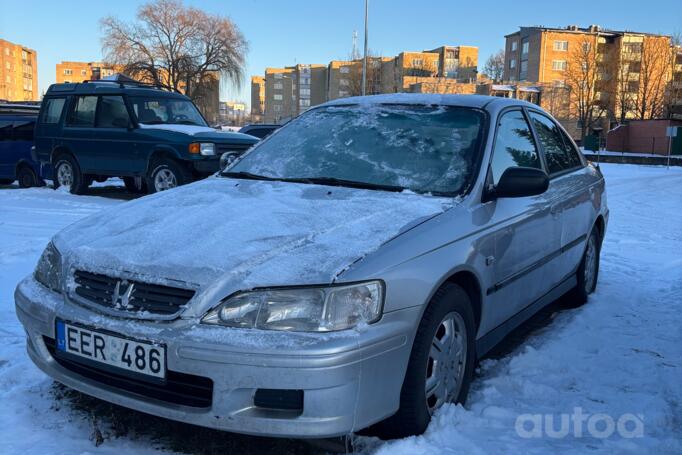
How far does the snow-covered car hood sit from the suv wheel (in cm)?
895

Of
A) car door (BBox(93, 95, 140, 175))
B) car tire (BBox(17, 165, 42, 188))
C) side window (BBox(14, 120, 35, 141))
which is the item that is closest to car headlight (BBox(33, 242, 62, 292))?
car door (BBox(93, 95, 140, 175))

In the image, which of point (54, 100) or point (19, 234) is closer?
point (19, 234)

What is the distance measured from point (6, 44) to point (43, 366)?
4689 inches

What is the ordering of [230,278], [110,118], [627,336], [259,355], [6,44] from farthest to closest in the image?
1. [6,44]
2. [110,118]
3. [627,336]
4. [230,278]
5. [259,355]

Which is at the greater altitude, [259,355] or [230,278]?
[230,278]

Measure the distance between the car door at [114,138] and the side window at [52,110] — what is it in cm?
106

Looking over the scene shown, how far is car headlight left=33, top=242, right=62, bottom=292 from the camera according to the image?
265 cm

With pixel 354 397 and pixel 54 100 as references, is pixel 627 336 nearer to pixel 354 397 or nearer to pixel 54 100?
pixel 354 397

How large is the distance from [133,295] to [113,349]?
215 millimetres

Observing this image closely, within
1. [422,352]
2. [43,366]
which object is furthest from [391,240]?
[43,366]

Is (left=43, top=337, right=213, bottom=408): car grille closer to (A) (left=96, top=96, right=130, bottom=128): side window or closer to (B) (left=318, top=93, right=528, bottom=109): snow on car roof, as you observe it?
(B) (left=318, top=93, right=528, bottom=109): snow on car roof

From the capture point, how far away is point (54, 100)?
461 inches

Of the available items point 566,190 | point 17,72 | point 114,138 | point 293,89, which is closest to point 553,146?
point 566,190

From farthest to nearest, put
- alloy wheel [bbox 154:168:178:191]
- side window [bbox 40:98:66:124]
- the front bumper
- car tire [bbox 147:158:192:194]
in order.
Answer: side window [bbox 40:98:66:124]
alloy wheel [bbox 154:168:178:191]
car tire [bbox 147:158:192:194]
the front bumper
